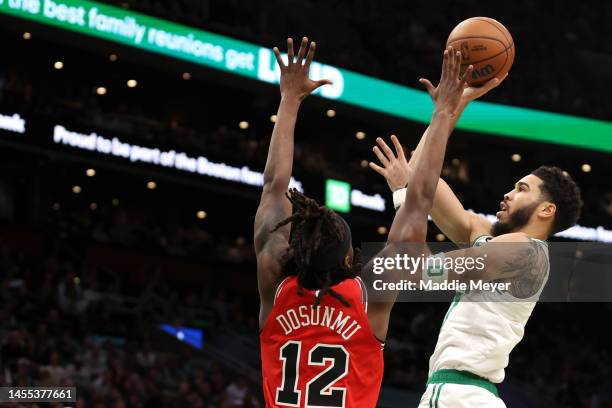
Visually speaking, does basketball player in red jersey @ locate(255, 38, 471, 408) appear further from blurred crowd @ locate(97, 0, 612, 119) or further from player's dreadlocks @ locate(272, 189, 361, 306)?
blurred crowd @ locate(97, 0, 612, 119)

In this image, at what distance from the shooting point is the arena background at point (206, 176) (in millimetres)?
17391

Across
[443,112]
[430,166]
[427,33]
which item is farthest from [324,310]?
[427,33]

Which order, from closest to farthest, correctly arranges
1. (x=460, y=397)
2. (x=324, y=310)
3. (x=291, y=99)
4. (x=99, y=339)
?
(x=324, y=310) < (x=460, y=397) < (x=291, y=99) < (x=99, y=339)

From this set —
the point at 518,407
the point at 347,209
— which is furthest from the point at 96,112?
the point at 518,407

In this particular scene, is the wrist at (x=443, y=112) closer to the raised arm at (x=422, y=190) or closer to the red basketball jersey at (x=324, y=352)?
the raised arm at (x=422, y=190)

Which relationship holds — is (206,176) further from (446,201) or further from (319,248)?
(319,248)

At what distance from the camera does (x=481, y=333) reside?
4.89 metres

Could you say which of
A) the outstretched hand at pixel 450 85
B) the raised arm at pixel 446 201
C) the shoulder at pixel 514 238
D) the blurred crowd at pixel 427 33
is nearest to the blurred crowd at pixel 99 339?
the blurred crowd at pixel 427 33

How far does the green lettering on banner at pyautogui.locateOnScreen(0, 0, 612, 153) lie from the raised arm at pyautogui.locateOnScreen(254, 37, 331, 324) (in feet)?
49.8

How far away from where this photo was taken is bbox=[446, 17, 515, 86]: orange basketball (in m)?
5.86

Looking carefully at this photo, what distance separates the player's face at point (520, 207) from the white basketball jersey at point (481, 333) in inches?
6.4

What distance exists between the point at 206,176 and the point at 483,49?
16523 mm

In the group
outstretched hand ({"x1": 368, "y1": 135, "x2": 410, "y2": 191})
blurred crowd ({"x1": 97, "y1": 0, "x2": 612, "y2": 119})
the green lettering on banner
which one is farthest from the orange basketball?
blurred crowd ({"x1": 97, "y1": 0, "x2": 612, "y2": 119})

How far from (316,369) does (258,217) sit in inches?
29.2
